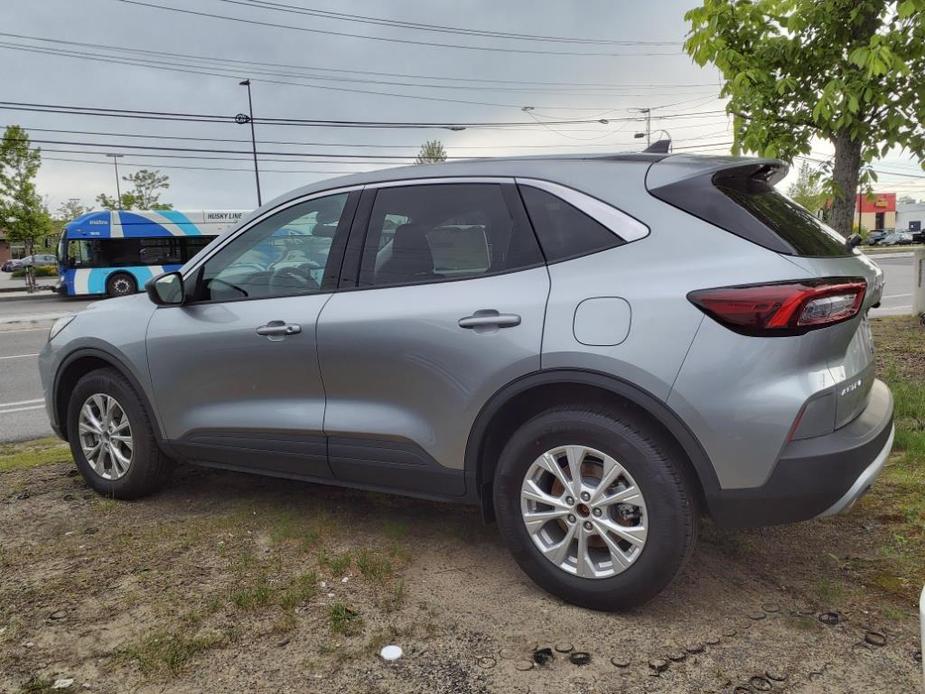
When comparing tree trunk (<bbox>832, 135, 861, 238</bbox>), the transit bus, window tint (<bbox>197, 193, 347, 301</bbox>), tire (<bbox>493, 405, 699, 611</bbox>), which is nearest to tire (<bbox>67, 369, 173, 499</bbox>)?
window tint (<bbox>197, 193, 347, 301</bbox>)

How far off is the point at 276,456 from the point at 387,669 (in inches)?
55.2

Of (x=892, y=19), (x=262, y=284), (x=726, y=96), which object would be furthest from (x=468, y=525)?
(x=892, y=19)

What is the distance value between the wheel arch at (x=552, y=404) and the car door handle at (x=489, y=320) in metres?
0.22

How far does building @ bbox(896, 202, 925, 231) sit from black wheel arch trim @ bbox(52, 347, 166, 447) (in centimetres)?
10327

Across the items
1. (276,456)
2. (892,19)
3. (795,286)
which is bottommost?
(276,456)

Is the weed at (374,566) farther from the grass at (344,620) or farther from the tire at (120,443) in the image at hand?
the tire at (120,443)

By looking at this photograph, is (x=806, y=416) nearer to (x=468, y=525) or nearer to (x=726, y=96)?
(x=468, y=525)

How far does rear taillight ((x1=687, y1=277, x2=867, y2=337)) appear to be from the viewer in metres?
2.49

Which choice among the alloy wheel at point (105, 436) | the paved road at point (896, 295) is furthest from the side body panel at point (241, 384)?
the paved road at point (896, 295)

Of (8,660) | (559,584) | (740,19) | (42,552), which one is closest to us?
(8,660)

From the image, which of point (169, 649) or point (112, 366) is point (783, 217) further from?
point (112, 366)

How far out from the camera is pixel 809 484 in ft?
8.28

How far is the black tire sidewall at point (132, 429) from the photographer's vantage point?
4.14 meters

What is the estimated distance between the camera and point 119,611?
2.99 meters
